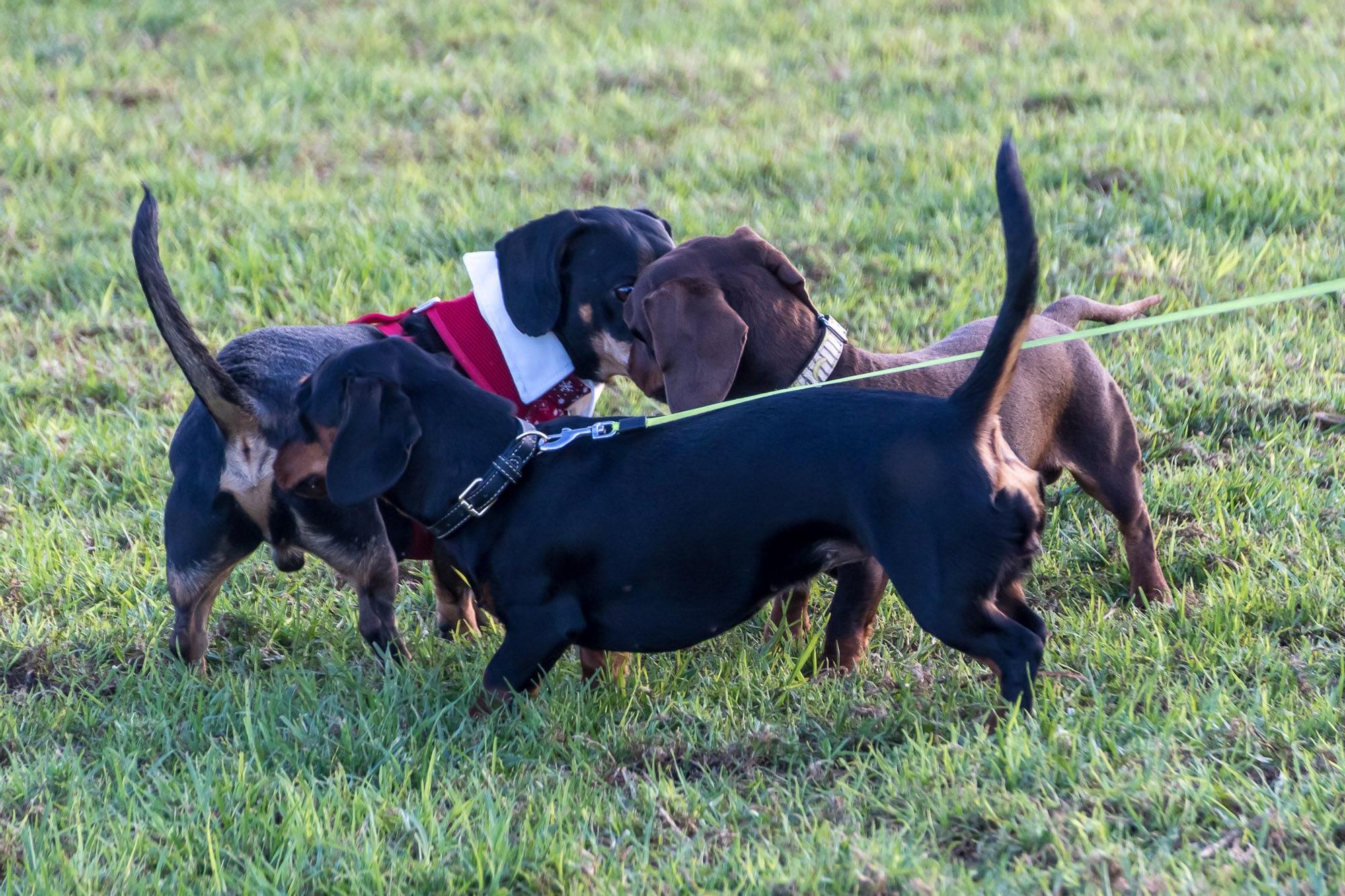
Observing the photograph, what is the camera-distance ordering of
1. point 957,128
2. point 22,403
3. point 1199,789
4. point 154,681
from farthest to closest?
1. point 957,128
2. point 22,403
3. point 154,681
4. point 1199,789

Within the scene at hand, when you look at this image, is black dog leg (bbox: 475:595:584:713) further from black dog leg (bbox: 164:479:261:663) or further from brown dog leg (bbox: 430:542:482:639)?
black dog leg (bbox: 164:479:261:663)

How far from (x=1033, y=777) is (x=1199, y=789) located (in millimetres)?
343

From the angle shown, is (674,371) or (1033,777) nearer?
(1033,777)

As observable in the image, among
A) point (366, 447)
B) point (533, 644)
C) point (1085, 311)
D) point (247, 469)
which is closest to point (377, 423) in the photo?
point (366, 447)

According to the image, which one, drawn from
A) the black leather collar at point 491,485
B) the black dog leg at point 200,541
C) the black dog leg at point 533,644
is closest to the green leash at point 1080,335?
the black leather collar at point 491,485

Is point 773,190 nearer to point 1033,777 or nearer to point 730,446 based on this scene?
point 730,446

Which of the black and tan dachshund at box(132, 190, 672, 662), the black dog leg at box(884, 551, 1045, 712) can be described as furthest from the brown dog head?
the black dog leg at box(884, 551, 1045, 712)

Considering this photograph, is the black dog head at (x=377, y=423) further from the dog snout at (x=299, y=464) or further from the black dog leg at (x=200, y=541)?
the black dog leg at (x=200, y=541)

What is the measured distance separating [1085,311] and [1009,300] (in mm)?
1560

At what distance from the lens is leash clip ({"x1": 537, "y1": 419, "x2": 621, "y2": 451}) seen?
3.49 metres

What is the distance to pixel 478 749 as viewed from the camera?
3355 millimetres

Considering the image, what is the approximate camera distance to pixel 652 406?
5293 mm

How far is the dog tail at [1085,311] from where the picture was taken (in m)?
4.29

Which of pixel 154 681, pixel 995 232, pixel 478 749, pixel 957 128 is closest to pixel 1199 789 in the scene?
pixel 478 749
